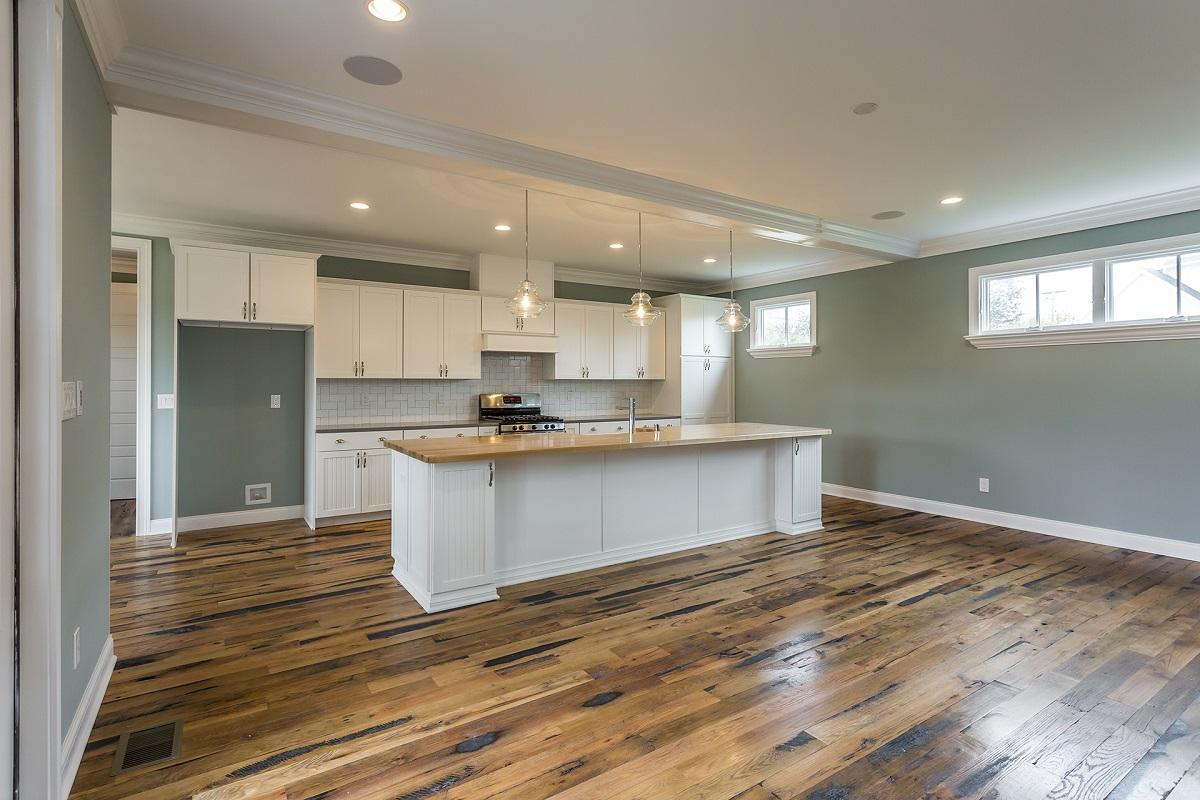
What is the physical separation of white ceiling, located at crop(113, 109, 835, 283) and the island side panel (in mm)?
1986

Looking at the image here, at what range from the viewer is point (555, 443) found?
12.3 ft

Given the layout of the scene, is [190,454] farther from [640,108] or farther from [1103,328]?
[1103,328]

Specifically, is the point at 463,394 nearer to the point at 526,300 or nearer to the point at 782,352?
the point at 526,300

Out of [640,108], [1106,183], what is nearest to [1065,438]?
[1106,183]

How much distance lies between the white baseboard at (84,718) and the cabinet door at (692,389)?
5.74 meters

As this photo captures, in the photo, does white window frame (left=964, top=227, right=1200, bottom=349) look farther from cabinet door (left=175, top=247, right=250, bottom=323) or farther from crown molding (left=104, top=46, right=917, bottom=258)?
cabinet door (left=175, top=247, right=250, bottom=323)

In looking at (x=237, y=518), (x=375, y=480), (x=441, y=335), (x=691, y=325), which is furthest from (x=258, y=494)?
(x=691, y=325)

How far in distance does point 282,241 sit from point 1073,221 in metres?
6.56

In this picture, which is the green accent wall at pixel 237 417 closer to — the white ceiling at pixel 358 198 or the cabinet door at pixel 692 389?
the white ceiling at pixel 358 198

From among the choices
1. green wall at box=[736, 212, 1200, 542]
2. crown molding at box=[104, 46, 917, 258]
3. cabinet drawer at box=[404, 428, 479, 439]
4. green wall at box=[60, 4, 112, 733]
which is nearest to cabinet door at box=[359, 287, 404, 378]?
cabinet drawer at box=[404, 428, 479, 439]

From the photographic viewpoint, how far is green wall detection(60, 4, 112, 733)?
196 cm

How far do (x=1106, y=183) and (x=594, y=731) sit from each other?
4717 millimetres

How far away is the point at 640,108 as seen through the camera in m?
3.00

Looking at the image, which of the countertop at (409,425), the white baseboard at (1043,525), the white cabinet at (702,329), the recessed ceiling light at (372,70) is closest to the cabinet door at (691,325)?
the white cabinet at (702,329)
